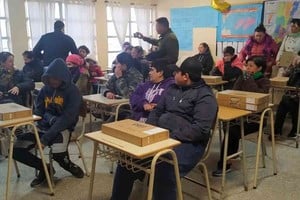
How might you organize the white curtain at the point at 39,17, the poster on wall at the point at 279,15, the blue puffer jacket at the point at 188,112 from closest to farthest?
1. the blue puffer jacket at the point at 188,112
2. the poster on wall at the point at 279,15
3. the white curtain at the point at 39,17

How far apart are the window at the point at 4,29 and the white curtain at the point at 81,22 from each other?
1155 mm

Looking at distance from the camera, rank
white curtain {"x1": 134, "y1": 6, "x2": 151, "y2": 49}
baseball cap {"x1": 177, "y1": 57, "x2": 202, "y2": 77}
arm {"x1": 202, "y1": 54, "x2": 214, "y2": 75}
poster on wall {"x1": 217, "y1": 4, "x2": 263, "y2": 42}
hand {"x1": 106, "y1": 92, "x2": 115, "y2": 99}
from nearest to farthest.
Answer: baseball cap {"x1": 177, "y1": 57, "x2": 202, "y2": 77} → hand {"x1": 106, "y1": 92, "x2": 115, "y2": 99} → poster on wall {"x1": 217, "y1": 4, "x2": 263, "y2": 42} → arm {"x1": 202, "y1": 54, "x2": 214, "y2": 75} → white curtain {"x1": 134, "y1": 6, "x2": 151, "y2": 49}

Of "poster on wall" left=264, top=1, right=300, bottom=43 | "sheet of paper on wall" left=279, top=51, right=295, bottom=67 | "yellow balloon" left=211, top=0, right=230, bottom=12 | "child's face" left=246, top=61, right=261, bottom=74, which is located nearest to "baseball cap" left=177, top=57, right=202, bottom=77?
"child's face" left=246, top=61, right=261, bottom=74

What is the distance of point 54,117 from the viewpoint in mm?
2670

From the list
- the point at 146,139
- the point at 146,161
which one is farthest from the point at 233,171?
the point at 146,139

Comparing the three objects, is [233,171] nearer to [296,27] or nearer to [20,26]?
[296,27]

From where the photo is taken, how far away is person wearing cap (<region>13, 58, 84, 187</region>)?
8.43ft

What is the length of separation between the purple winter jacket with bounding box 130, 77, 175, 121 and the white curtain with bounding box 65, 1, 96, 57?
14.2 ft

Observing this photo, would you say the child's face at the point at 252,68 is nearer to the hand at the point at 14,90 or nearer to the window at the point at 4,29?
the hand at the point at 14,90

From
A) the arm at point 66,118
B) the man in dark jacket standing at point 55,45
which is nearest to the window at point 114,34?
the man in dark jacket standing at point 55,45

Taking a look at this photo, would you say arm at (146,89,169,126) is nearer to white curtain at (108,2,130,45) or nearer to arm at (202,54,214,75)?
arm at (202,54,214,75)

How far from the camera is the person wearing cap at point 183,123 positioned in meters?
1.94

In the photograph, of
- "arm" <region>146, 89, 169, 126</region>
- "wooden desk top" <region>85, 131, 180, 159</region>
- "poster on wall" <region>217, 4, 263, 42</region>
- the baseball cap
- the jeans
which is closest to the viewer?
"wooden desk top" <region>85, 131, 180, 159</region>

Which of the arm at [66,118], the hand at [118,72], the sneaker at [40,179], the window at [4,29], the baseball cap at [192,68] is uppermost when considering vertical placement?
the window at [4,29]
